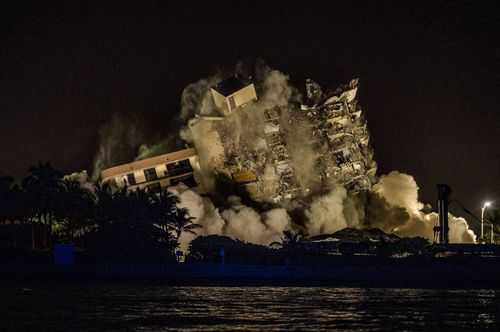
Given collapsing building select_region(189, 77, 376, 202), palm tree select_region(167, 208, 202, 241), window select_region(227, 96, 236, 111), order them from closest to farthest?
1. palm tree select_region(167, 208, 202, 241)
2. collapsing building select_region(189, 77, 376, 202)
3. window select_region(227, 96, 236, 111)

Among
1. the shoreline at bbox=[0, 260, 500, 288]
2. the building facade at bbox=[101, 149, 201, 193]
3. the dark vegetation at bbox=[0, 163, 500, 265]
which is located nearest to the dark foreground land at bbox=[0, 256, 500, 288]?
the shoreline at bbox=[0, 260, 500, 288]

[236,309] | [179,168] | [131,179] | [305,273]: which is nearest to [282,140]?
[179,168]

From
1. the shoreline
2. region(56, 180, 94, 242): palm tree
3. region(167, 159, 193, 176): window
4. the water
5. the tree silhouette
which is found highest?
region(167, 159, 193, 176): window

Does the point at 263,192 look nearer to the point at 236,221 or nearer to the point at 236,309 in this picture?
the point at 236,221

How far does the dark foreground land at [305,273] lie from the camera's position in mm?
101375

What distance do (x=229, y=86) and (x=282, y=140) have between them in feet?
30.1

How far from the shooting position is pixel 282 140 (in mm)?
125250

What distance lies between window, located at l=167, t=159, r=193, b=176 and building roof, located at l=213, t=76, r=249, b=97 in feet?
31.7

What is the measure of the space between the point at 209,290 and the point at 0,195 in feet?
105

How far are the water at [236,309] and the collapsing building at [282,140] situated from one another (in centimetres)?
2994

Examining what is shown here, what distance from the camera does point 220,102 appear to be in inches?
5012

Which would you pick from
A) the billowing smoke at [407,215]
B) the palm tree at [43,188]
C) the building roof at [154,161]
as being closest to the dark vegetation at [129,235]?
the palm tree at [43,188]

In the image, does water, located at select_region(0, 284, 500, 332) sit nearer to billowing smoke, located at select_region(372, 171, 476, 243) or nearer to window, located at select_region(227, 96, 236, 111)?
window, located at select_region(227, 96, 236, 111)

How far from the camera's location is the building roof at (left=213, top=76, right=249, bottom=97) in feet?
416
